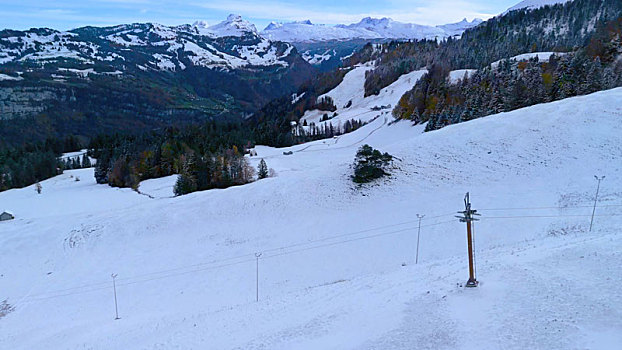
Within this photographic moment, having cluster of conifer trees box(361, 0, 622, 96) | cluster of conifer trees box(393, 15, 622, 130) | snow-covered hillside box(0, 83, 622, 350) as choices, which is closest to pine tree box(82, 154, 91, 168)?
snow-covered hillside box(0, 83, 622, 350)

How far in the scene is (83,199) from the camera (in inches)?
2830

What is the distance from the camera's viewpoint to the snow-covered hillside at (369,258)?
15039 millimetres

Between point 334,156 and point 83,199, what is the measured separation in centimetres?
5028

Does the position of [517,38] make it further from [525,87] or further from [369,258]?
[369,258]

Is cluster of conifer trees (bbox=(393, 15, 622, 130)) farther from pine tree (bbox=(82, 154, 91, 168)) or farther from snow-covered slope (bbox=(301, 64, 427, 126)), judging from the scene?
pine tree (bbox=(82, 154, 91, 168))

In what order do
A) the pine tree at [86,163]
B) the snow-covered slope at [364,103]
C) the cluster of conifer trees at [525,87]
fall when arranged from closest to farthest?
1. the cluster of conifer trees at [525,87]
2. the pine tree at [86,163]
3. the snow-covered slope at [364,103]

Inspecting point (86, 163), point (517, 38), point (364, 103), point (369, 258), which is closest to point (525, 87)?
point (369, 258)

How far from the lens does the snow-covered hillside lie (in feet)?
49.3

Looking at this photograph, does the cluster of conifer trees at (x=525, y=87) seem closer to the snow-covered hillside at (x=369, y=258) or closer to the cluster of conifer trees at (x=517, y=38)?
the snow-covered hillside at (x=369, y=258)

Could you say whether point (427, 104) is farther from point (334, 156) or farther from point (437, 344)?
point (437, 344)

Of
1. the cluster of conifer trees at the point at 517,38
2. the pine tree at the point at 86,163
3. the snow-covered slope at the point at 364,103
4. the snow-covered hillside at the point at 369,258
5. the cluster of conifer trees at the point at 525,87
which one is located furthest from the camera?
the snow-covered slope at the point at 364,103

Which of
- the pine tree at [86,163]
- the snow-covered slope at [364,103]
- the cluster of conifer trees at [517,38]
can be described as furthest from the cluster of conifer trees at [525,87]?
the pine tree at [86,163]

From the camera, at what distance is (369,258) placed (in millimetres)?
30312

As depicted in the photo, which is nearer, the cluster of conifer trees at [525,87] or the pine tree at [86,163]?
the cluster of conifer trees at [525,87]
